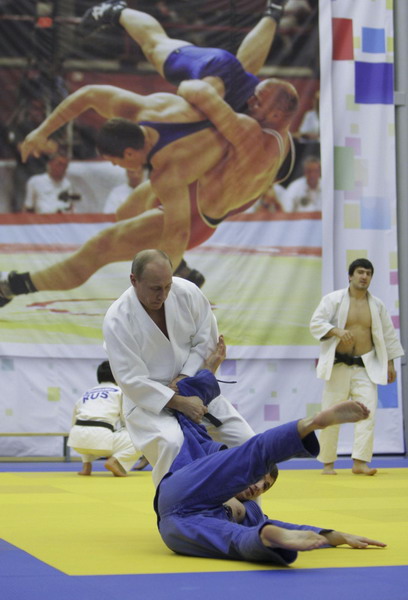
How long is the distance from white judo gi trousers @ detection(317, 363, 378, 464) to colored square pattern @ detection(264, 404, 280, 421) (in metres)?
1.89

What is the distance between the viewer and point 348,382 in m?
8.08

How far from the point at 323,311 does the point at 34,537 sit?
4495 mm

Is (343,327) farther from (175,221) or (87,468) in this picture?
(175,221)

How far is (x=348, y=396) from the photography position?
812 centimetres

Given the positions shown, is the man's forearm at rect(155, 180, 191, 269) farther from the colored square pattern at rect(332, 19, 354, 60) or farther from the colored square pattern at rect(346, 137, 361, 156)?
the colored square pattern at rect(332, 19, 354, 60)

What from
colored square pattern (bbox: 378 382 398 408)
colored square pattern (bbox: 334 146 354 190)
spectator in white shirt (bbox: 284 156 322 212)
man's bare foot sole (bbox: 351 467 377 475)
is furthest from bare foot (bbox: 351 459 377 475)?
colored square pattern (bbox: 334 146 354 190)

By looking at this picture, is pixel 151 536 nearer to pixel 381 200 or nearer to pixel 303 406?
pixel 303 406

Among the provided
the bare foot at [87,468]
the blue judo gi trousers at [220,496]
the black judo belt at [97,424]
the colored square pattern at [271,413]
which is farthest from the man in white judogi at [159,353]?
the colored square pattern at [271,413]

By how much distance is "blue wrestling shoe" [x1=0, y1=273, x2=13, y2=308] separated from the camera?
375 inches

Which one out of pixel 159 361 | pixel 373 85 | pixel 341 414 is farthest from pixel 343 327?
pixel 341 414

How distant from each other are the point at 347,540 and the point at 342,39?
25.6 feet

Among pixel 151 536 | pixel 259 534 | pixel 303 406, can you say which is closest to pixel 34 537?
pixel 151 536

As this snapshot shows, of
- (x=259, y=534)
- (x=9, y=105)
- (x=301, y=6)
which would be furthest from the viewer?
(x=301, y=6)

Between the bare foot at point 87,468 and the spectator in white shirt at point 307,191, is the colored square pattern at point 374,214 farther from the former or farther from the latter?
the bare foot at point 87,468
